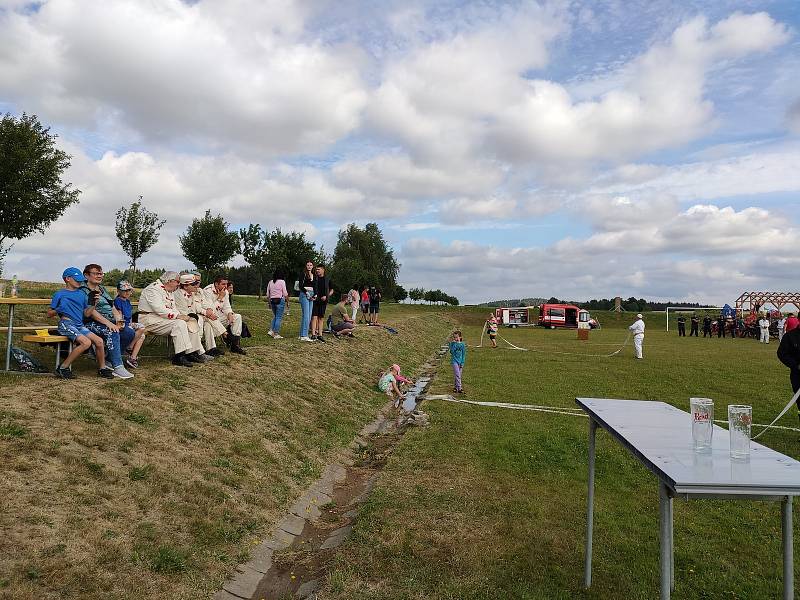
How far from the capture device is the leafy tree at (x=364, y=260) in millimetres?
75188

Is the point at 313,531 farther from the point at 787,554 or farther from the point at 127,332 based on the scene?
the point at 127,332

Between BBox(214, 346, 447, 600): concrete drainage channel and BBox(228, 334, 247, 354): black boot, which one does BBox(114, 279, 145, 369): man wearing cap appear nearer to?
BBox(228, 334, 247, 354): black boot

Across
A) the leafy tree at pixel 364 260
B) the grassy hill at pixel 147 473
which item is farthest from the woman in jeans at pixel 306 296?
the leafy tree at pixel 364 260

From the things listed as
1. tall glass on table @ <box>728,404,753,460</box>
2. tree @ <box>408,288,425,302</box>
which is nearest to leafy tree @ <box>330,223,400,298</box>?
tree @ <box>408,288,425,302</box>

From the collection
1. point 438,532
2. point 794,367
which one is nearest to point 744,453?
point 438,532

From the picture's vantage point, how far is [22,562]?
13.0ft

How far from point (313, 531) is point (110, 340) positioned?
4280 mm

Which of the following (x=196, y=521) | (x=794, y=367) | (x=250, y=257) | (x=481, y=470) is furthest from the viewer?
(x=250, y=257)

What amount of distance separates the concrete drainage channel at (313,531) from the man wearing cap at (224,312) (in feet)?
11.0

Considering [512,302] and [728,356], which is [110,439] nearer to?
[728,356]

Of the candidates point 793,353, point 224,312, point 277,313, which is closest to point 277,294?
point 277,313

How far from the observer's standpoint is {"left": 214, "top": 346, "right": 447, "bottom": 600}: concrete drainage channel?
4723 mm

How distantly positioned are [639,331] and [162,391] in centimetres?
2050

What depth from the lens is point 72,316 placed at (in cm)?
768
